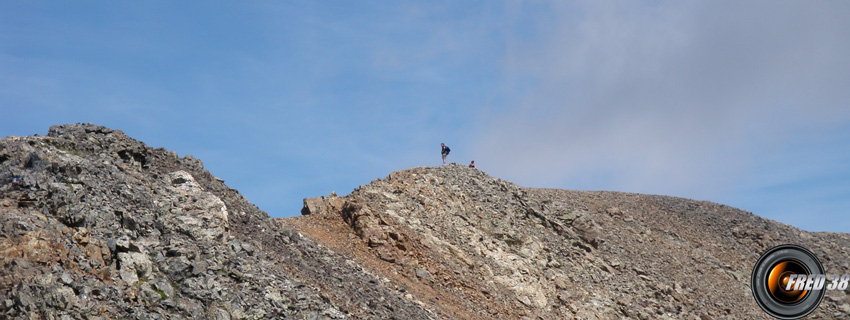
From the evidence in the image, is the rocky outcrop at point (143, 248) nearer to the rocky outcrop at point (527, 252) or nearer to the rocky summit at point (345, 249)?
the rocky summit at point (345, 249)

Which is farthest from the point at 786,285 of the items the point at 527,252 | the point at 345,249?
the point at 345,249

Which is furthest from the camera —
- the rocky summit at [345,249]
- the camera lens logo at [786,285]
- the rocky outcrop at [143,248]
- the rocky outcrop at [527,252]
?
the camera lens logo at [786,285]

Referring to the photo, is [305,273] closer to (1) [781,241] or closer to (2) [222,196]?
(2) [222,196]

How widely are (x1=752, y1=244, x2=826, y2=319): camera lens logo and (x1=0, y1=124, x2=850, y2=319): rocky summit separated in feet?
2.89

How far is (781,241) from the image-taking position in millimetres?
46594

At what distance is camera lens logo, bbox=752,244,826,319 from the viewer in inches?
1334

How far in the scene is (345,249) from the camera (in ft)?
91.0

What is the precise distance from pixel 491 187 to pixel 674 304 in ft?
35.7

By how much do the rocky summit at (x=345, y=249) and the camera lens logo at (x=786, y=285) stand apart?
880 mm

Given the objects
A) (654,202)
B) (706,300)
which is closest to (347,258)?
(706,300)

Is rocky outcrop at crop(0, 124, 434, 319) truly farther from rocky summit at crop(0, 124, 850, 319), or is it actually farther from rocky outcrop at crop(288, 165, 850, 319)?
rocky outcrop at crop(288, 165, 850, 319)

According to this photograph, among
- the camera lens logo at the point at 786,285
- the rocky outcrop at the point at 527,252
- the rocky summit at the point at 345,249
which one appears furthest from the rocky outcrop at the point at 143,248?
the camera lens logo at the point at 786,285

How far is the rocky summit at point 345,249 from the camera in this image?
54.6 feet

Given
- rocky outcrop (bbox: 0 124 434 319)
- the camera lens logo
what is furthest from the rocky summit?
the camera lens logo
